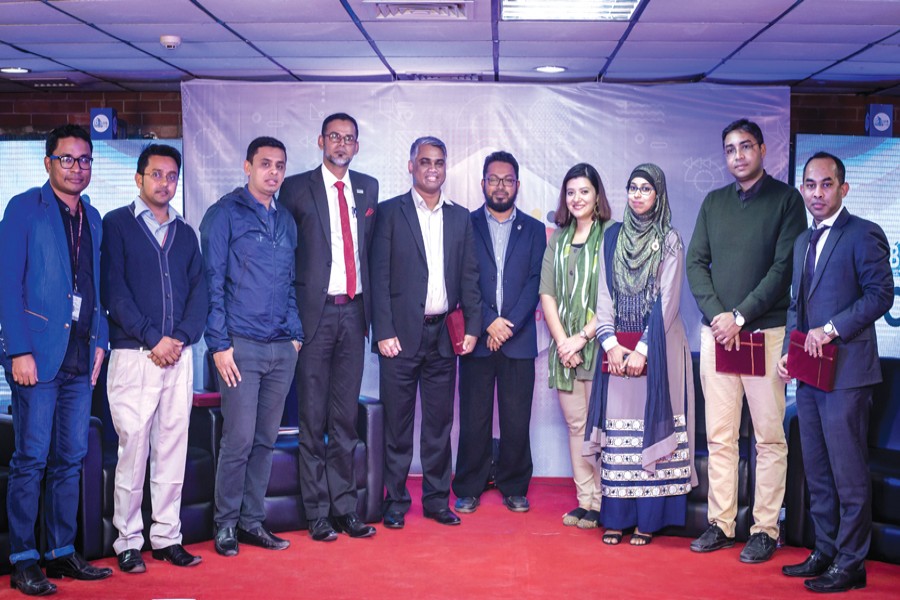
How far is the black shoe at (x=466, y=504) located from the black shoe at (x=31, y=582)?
2124 mm

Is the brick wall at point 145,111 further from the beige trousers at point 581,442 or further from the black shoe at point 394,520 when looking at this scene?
the black shoe at point 394,520

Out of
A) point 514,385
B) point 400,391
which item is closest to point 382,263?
point 400,391

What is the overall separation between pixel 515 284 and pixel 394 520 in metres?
1.42

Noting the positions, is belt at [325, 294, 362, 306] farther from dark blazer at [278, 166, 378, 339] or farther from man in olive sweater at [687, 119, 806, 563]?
man in olive sweater at [687, 119, 806, 563]

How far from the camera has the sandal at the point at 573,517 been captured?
4777 millimetres

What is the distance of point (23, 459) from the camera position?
11.9 feet

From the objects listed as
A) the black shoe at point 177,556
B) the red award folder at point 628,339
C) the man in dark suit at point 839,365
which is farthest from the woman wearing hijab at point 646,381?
the black shoe at point 177,556

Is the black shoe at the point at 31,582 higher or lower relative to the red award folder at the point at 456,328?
lower

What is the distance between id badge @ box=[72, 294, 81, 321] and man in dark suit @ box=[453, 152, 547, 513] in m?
2.07

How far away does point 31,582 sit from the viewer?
142 inches

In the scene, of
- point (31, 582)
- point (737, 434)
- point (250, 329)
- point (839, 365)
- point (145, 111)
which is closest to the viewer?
point (31, 582)

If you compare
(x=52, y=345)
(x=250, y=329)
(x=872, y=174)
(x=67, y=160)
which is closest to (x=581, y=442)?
(x=250, y=329)

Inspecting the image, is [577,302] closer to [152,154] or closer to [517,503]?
[517,503]

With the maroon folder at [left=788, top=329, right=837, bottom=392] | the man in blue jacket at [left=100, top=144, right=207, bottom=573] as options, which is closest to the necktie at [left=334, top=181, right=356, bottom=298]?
the man in blue jacket at [left=100, top=144, right=207, bottom=573]
